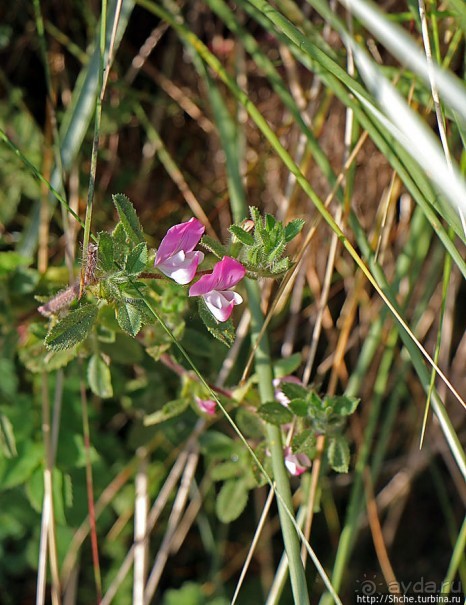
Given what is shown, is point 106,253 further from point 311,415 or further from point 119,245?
point 311,415

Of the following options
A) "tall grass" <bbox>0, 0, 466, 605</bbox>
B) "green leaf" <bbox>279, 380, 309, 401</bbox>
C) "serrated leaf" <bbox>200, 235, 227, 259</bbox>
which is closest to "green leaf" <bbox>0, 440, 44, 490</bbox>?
"tall grass" <bbox>0, 0, 466, 605</bbox>

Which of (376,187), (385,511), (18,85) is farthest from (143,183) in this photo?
(385,511)

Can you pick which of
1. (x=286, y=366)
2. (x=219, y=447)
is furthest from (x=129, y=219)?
(x=219, y=447)

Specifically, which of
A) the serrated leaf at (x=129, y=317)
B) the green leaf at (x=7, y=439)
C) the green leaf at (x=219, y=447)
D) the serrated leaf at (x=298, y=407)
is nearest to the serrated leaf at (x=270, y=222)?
the serrated leaf at (x=129, y=317)

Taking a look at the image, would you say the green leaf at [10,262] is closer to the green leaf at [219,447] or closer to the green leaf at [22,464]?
the green leaf at [22,464]

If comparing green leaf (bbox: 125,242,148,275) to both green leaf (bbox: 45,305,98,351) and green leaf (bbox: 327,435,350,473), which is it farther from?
green leaf (bbox: 327,435,350,473)

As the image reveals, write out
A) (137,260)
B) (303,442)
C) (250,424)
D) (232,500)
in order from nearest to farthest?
(137,260) < (303,442) < (250,424) < (232,500)
